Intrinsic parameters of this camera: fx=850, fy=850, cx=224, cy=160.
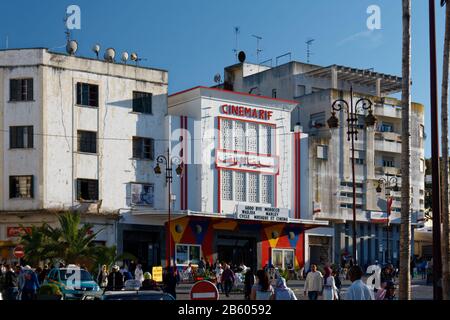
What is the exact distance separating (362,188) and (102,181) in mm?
20857

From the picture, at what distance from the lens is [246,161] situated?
55719mm

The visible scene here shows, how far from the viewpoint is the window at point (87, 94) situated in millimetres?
50312

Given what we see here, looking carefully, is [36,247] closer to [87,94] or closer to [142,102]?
[87,94]

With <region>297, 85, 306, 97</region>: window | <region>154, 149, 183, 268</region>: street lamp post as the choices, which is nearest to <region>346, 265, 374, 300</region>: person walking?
<region>154, 149, 183, 268</region>: street lamp post

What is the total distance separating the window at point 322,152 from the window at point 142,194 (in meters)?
13.3

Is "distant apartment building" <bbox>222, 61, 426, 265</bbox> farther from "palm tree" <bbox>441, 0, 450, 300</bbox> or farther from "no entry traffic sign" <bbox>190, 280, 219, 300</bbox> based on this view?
"no entry traffic sign" <bbox>190, 280, 219, 300</bbox>

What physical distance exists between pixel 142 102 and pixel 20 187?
9357 mm

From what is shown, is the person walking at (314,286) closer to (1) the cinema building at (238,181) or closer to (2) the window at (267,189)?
(1) the cinema building at (238,181)

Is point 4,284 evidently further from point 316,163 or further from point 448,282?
point 316,163

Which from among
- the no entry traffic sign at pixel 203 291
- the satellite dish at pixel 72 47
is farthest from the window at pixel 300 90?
the no entry traffic sign at pixel 203 291

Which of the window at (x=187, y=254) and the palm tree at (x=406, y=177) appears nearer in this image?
the palm tree at (x=406, y=177)

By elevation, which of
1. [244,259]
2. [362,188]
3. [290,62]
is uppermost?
[290,62]

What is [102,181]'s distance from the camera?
166 ft
